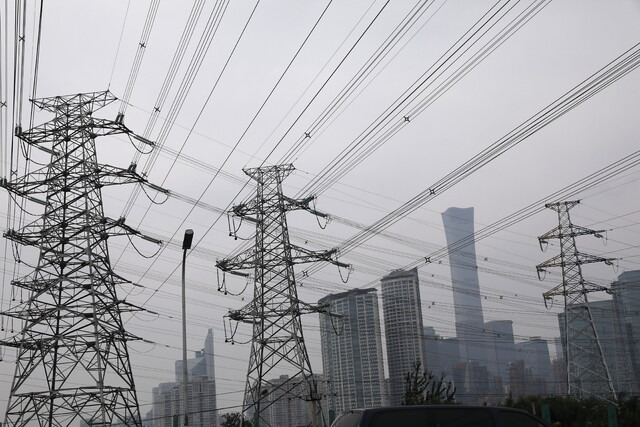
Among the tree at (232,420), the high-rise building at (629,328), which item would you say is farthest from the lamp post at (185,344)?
the high-rise building at (629,328)

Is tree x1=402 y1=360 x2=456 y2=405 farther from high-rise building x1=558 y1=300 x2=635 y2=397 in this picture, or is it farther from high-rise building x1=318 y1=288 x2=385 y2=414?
high-rise building x1=318 y1=288 x2=385 y2=414

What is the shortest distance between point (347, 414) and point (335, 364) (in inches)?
2845

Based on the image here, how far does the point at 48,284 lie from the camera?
35.6 meters

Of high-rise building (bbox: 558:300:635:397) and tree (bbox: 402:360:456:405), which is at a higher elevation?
high-rise building (bbox: 558:300:635:397)

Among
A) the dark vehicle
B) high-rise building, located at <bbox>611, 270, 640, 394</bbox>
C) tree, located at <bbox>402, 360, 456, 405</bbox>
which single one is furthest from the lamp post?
high-rise building, located at <bbox>611, 270, 640, 394</bbox>

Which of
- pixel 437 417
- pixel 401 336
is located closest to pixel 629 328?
pixel 401 336

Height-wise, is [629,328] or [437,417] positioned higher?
[629,328]

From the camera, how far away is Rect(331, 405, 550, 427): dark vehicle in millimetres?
12211

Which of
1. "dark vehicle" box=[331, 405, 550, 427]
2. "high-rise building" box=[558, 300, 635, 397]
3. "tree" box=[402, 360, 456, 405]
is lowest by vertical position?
"dark vehicle" box=[331, 405, 550, 427]

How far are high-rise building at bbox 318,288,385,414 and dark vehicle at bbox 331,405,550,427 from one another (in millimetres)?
62397

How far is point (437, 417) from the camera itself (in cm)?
1265

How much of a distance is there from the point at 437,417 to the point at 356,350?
Answer: 74906mm

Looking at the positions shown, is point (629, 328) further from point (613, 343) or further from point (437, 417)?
point (437, 417)

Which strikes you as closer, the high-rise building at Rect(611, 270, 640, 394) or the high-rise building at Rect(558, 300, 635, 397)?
the high-rise building at Rect(558, 300, 635, 397)
